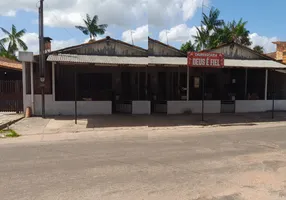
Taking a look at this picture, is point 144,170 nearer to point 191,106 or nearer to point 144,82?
point 191,106

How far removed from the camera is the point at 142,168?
18.7ft

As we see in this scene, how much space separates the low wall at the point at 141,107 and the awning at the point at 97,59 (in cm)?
224

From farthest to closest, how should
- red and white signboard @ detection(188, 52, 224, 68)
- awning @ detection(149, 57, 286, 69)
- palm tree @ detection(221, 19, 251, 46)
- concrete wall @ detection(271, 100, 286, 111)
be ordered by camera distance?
palm tree @ detection(221, 19, 251, 46), concrete wall @ detection(271, 100, 286, 111), awning @ detection(149, 57, 286, 69), red and white signboard @ detection(188, 52, 224, 68)

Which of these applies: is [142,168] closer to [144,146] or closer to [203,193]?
[203,193]

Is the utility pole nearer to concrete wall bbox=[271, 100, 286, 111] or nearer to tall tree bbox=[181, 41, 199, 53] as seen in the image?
concrete wall bbox=[271, 100, 286, 111]

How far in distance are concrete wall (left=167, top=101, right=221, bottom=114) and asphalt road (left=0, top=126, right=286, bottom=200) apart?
672 cm

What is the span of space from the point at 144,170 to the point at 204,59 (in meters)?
9.06

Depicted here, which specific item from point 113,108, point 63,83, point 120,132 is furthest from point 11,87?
point 120,132

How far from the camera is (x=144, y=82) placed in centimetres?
1666

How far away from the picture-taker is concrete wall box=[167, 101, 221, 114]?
1549 centimetres

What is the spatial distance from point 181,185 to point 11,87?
13602 millimetres

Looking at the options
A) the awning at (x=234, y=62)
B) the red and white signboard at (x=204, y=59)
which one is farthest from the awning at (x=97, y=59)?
the red and white signboard at (x=204, y=59)

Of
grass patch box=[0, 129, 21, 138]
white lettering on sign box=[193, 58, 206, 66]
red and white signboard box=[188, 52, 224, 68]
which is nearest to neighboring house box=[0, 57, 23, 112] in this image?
grass patch box=[0, 129, 21, 138]

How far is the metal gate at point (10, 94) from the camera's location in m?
15.5
